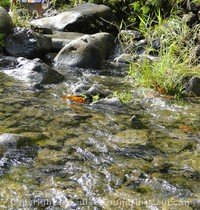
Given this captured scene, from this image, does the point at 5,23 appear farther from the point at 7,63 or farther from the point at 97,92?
the point at 97,92

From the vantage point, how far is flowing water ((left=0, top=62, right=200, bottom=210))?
3.03 m

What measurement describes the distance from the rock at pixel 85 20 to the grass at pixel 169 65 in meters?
4.05

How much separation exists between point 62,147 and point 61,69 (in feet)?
12.5

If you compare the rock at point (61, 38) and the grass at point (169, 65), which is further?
the rock at point (61, 38)

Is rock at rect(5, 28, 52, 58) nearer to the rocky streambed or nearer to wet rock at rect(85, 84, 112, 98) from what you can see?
the rocky streambed

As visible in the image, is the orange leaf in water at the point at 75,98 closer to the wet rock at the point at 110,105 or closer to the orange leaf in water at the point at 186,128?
the wet rock at the point at 110,105

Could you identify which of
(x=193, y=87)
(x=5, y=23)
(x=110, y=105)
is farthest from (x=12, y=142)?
(x=5, y=23)

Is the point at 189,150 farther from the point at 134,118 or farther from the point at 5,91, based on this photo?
the point at 5,91

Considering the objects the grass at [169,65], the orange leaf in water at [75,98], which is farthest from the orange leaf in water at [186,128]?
the orange leaf in water at [75,98]

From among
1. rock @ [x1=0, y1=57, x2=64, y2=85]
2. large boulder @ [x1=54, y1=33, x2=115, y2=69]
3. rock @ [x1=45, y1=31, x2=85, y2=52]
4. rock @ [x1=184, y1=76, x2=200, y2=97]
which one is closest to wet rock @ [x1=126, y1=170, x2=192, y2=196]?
rock @ [x1=184, y1=76, x2=200, y2=97]

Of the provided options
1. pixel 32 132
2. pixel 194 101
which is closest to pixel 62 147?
pixel 32 132

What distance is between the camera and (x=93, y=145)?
13.1 feet

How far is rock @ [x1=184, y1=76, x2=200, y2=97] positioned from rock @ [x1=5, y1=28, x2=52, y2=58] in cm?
363

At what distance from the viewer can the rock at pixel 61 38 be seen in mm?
9047
